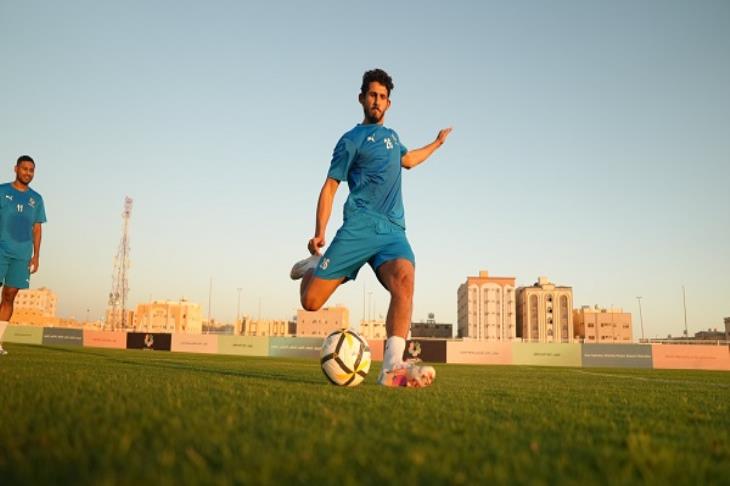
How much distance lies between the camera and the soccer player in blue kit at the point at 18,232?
8359 millimetres

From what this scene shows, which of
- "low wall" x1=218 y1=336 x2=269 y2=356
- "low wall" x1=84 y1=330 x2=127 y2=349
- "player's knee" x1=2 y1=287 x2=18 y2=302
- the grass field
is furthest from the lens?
"low wall" x1=84 y1=330 x2=127 y2=349

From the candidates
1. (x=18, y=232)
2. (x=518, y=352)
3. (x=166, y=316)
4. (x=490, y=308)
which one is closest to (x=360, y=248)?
(x=18, y=232)

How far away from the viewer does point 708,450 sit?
2.27 meters

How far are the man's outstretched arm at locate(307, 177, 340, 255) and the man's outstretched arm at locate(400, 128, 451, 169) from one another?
0.92 metres

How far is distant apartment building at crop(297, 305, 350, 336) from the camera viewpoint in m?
136

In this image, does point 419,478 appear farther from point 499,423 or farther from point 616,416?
point 616,416

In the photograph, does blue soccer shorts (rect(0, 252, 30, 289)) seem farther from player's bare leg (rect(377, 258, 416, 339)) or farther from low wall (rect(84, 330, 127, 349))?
low wall (rect(84, 330, 127, 349))

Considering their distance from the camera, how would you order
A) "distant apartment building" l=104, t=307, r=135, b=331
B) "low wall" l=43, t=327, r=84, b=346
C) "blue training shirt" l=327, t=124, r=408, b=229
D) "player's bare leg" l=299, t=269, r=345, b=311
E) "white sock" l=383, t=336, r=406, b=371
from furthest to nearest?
"distant apartment building" l=104, t=307, r=135, b=331
"low wall" l=43, t=327, r=84, b=346
"blue training shirt" l=327, t=124, r=408, b=229
"player's bare leg" l=299, t=269, r=345, b=311
"white sock" l=383, t=336, r=406, b=371

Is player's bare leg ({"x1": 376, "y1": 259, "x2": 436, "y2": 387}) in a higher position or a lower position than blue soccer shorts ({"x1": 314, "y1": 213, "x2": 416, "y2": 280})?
lower

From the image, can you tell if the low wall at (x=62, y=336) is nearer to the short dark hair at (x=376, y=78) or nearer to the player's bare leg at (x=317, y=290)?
the player's bare leg at (x=317, y=290)

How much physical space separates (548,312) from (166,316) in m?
105

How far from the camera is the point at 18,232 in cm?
847

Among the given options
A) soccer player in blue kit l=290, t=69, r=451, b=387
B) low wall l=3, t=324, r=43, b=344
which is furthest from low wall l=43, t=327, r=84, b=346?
soccer player in blue kit l=290, t=69, r=451, b=387

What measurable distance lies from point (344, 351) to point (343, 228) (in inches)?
46.7
